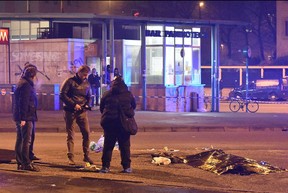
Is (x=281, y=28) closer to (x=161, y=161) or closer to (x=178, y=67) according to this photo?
(x=178, y=67)

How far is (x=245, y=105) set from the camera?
28203 millimetres

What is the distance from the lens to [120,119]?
33.6ft

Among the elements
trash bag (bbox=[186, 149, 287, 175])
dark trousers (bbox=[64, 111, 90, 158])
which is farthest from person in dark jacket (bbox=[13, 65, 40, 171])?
trash bag (bbox=[186, 149, 287, 175])

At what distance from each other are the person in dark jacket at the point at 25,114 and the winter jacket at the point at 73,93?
1.77 ft

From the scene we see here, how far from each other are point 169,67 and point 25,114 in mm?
19896

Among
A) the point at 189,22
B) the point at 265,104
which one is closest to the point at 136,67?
the point at 189,22

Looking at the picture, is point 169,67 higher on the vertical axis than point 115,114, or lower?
higher

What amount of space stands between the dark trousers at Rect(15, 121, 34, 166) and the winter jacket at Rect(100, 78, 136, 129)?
4.50 feet

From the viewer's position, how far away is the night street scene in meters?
10.3

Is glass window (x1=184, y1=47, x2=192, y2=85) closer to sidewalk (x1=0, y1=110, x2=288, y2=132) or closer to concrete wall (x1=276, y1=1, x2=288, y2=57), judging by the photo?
sidewalk (x1=0, y1=110, x2=288, y2=132)

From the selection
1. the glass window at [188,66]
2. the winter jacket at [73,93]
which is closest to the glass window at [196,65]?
the glass window at [188,66]

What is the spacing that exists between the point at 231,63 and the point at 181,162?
49.3m

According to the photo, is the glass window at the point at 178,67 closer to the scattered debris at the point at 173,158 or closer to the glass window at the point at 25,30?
the glass window at the point at 25,30

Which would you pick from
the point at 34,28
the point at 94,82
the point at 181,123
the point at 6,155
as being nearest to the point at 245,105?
the point at 94,82
